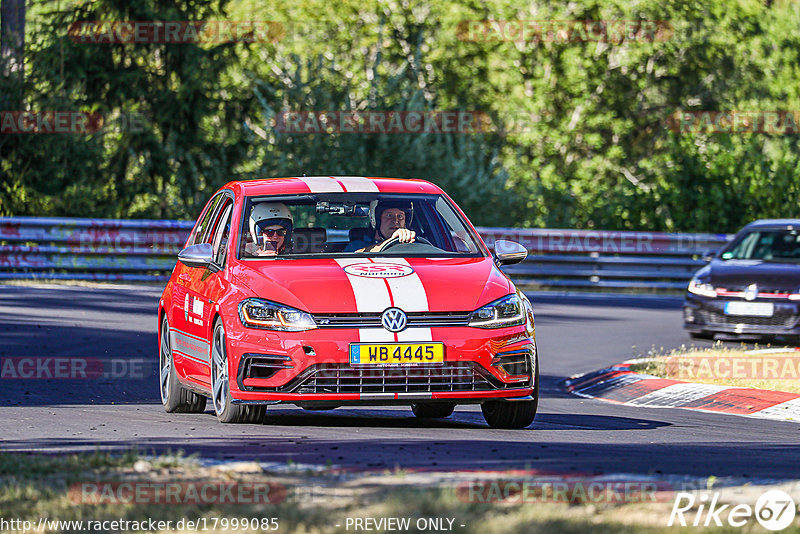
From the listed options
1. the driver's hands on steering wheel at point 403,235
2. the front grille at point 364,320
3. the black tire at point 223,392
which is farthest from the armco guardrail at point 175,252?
the front grille at point 364,320

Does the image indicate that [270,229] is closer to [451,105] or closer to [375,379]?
[375,379]

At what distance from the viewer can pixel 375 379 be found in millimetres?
9133

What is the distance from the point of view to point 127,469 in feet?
23.1

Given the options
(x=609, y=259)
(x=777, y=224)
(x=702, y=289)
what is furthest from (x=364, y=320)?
(x=609, y=259)

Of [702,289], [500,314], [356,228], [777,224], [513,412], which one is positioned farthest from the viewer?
[777,224]

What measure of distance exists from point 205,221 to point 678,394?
4.30 meters

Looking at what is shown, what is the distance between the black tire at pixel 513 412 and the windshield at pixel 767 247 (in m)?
9.59

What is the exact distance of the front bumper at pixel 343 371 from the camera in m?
9.09

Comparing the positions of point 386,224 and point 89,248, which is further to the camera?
point 89,248

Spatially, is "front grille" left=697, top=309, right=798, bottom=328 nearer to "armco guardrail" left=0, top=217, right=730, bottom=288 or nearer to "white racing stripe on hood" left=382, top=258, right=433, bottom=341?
"white racing stripe on hood" left=382, top=258, right=433, bottom=341

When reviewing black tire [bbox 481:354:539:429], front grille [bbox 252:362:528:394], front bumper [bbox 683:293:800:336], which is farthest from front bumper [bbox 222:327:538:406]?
front bumper [bbox 683:293:800:336]

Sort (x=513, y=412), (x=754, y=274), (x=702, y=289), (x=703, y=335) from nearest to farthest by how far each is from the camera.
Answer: (x=513, y=412), (x=754, y=274), (x=702, y=289), (x=703, y=335)

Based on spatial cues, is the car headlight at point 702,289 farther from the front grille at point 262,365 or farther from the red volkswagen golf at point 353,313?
the front grille at point 262,365

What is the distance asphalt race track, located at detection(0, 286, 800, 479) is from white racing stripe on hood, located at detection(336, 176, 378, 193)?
5.40ft
